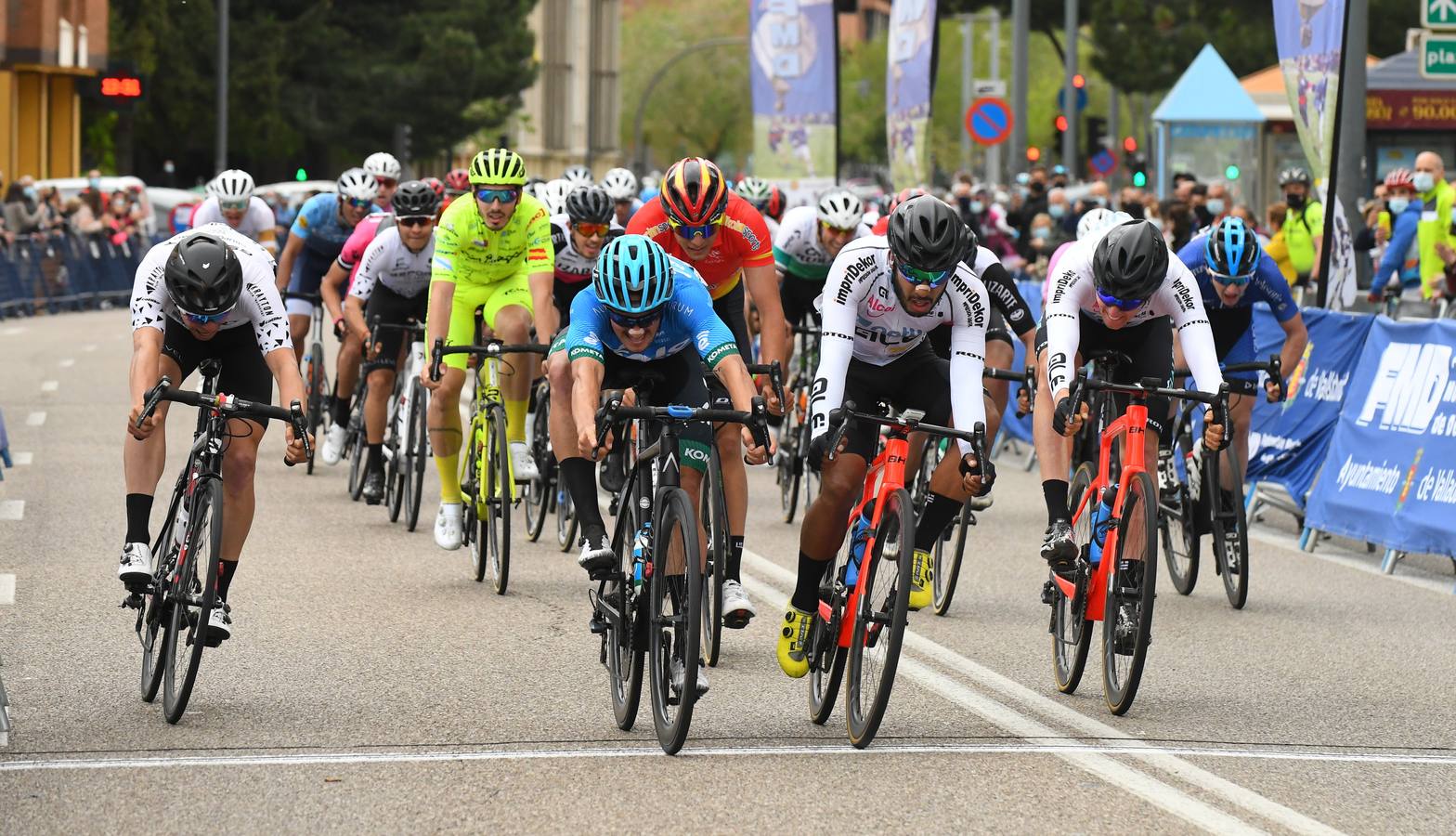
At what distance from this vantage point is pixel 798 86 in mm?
24484

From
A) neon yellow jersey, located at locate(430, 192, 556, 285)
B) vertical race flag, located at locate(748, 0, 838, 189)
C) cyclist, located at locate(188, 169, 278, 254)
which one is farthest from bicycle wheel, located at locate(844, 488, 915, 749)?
vertical race flag, located at locate(748, 0, 838, 189)

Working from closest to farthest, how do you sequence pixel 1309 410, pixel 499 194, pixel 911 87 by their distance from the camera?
pixel 499 194, pixel 1309 410, pixel 911 87

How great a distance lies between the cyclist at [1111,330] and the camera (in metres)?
8.74

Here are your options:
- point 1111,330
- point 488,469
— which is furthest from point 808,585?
point 488,469

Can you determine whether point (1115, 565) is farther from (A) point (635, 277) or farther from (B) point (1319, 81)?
(B) point (1319, 81)

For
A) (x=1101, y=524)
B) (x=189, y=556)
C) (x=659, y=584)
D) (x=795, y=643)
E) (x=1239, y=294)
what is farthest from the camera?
(x=1239, y=294)

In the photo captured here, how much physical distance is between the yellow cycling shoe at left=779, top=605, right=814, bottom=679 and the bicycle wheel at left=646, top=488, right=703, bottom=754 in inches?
27.5

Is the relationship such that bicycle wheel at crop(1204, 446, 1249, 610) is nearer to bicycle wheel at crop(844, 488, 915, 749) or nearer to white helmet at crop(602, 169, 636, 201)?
bicycle wheel at crop(844, 488, 915, 749)

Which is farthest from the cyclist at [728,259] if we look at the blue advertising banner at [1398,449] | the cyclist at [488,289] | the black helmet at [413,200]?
the blue advertising banner at [1398,449]

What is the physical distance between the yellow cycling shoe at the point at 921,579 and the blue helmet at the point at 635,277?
152 centimetres

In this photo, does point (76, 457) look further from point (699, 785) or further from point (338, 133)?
A: point (338, 133)

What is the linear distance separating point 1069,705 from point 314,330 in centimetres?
995

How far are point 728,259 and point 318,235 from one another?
5.88m

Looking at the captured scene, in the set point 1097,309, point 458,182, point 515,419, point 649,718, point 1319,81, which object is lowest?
point 649,718
